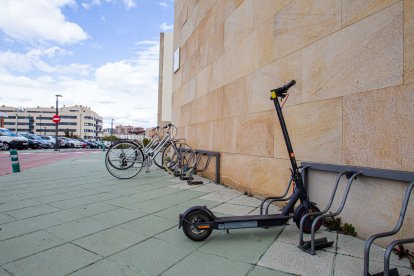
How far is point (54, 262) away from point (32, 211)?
6.11 feet

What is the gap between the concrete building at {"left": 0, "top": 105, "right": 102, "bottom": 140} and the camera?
104m

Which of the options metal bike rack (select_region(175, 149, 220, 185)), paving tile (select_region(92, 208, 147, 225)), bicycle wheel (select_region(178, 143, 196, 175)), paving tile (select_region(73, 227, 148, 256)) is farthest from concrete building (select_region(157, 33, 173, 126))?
paving tile (select_region(73, 227, 148, 256))

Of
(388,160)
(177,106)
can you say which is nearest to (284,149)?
(388,160)

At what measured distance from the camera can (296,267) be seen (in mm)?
2078

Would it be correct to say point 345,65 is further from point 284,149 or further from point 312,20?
point 284,149

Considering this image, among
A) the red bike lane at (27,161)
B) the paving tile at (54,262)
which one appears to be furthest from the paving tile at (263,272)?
the red bike lane at (27,161)

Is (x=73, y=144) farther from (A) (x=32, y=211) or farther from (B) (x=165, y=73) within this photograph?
(A) (x=32, y=211)

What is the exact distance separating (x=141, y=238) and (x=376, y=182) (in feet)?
7.87

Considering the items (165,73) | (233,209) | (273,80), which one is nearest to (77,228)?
(233,209)

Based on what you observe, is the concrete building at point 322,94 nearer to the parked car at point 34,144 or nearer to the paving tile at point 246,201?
the paving tile at point 246,201

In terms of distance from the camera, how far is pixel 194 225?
256 centimetres

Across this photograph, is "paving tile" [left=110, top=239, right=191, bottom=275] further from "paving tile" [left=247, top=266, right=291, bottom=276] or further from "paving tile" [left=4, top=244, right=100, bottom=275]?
"paving tile" [left=247, top=266, right=291, bottom=276]

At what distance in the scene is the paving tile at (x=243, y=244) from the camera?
229 cm

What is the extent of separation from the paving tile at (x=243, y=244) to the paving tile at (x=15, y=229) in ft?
6.47
